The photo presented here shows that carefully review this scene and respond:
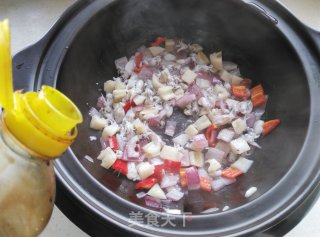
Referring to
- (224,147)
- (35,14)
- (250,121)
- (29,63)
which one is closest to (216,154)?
(224,147)

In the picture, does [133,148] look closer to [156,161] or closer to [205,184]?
[156,161]

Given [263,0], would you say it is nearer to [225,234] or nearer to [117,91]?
[117,91]

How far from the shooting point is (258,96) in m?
1.19

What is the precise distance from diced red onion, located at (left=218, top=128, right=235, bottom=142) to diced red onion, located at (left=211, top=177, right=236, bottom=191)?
111 millimetres

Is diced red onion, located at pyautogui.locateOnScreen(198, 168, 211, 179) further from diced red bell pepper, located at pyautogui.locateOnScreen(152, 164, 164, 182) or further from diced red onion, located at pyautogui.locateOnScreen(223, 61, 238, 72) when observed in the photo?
diced red onion, located at pyautogui.locateOnScreen(223, 61, 238, 72)

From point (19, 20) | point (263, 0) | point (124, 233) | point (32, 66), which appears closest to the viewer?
point (124, 233)

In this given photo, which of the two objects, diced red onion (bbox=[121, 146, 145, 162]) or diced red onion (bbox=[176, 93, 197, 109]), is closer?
diced red onion (bbox=[121, 146, 145, 162])

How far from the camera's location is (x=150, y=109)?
1.18m

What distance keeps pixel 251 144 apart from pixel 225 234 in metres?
0.36

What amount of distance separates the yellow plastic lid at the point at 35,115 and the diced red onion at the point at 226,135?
0.54 meters

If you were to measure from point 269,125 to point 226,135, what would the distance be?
112 mm

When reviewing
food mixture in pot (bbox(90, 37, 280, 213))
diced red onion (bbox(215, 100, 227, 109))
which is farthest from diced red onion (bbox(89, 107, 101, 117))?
diced red onion (bbox(215, 100, 227, 109))

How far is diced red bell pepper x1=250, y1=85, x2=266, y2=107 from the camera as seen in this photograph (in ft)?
3.89

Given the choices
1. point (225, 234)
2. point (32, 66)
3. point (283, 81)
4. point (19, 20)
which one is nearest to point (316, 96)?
point (283, 81)
